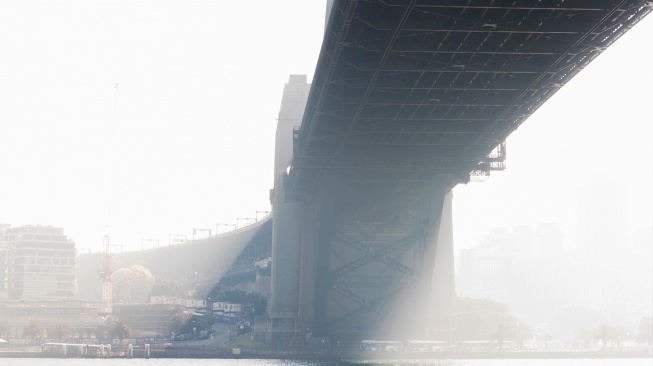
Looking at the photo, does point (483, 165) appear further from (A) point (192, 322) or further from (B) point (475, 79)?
(A) point (192, 322)

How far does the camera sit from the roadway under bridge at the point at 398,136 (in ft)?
180

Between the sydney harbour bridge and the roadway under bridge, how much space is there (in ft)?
0.29

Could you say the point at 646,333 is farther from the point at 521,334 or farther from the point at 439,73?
the point at 439,73

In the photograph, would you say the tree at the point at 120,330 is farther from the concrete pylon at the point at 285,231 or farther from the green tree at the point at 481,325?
the green tree at the point at 481,325

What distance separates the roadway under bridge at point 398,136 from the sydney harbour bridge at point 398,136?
3.5 inches

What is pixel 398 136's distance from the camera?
3027 inches

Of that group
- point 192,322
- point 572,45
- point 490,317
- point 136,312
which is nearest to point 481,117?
point 572,45

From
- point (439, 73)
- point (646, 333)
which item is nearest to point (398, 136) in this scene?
point (439, 73)

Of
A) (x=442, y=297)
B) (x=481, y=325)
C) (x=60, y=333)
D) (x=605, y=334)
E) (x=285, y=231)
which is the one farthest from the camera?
(x=605, y=334)

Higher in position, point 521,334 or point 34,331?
point 521,334

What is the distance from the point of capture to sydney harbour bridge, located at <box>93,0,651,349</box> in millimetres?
54969

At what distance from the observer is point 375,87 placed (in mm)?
64500

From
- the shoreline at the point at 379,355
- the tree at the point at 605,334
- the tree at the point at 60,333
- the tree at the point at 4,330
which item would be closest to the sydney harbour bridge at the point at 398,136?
the shoreline at the point at 379,355

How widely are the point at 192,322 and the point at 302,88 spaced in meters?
55.8
